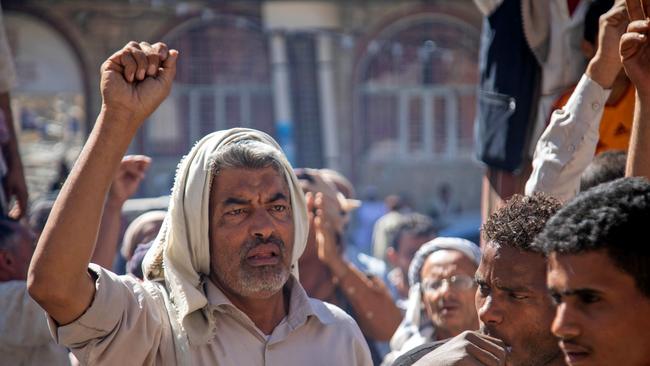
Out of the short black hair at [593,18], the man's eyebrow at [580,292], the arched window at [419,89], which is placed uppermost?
the short black hair at [593,18]

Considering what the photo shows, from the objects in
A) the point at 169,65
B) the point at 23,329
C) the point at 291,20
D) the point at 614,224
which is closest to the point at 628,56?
the point at 614,224

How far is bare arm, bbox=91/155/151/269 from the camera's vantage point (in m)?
3.92

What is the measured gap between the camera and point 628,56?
9.27ft

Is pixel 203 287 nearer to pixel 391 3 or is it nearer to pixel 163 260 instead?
pixel 163 260

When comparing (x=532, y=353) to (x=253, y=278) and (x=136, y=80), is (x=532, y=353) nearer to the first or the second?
(x=253, y=278)

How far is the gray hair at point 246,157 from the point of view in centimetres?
312

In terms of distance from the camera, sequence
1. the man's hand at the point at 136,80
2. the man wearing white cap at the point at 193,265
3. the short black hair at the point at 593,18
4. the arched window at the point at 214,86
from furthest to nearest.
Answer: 1. the arched window at the point at 214,86
2. the short black hair at the point at 593,18
3. the man's hand at the point at 136,80
4. the man wearing white cap at the point at 193,265

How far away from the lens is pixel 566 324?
211 centimetres

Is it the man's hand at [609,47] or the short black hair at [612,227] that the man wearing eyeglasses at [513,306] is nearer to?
the short black hair at [612,227]

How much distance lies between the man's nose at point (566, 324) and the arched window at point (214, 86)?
61.0ft

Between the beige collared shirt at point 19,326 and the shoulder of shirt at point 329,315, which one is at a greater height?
the shoulder of shirt at point 329,315

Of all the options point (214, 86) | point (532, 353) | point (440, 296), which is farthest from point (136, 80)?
point (214, 86)

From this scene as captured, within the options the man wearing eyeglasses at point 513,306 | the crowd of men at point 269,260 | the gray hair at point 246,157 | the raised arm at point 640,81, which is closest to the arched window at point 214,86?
the crowd of men at point 269,260

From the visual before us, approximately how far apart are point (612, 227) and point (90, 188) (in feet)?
4.32
